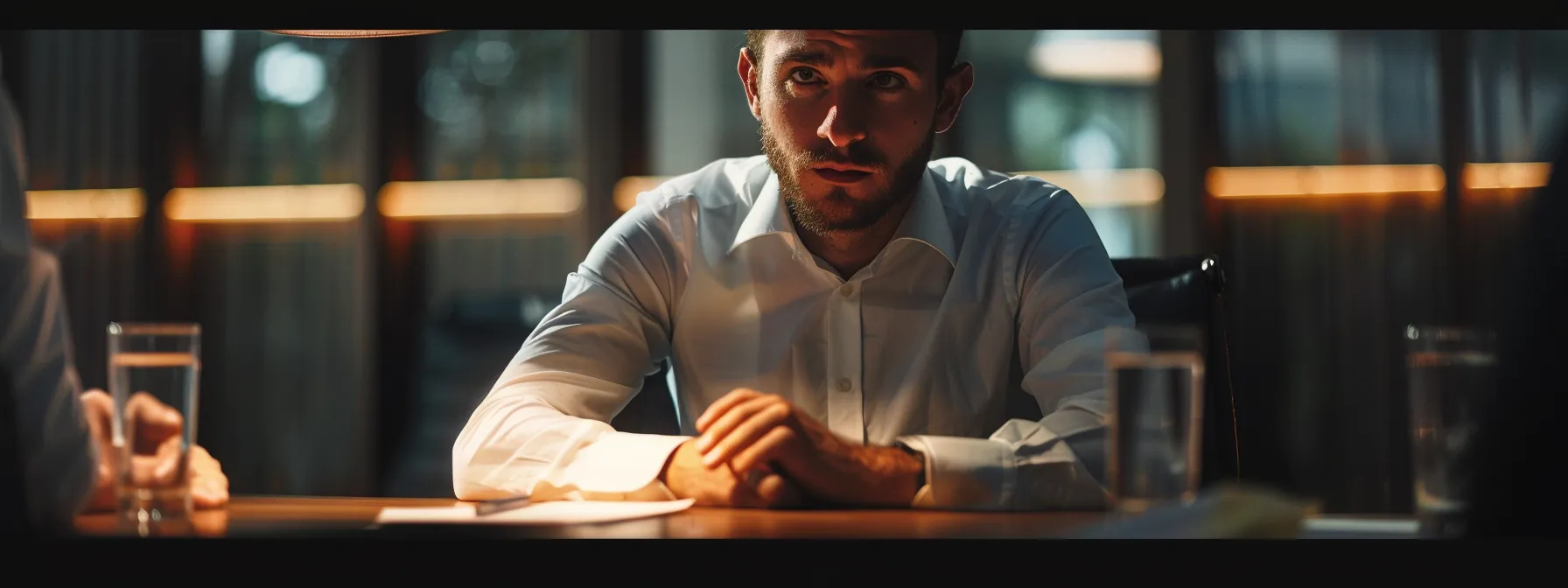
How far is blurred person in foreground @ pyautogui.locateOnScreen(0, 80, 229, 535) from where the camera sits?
77 cm

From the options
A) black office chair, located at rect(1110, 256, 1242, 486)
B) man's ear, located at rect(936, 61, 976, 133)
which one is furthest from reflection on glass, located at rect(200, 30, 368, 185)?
black office chair, located at rect(1110, 256, 1242, 486)

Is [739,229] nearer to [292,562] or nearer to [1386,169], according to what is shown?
[292,562]

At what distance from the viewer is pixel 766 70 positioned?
5.13 ft

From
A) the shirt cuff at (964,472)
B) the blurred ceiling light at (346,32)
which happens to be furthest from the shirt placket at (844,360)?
the blurred ceiling light at (346,32)

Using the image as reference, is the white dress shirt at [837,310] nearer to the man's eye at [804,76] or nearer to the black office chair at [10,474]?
the man's eye at [804,76]

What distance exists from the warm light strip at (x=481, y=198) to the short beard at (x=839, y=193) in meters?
2.30

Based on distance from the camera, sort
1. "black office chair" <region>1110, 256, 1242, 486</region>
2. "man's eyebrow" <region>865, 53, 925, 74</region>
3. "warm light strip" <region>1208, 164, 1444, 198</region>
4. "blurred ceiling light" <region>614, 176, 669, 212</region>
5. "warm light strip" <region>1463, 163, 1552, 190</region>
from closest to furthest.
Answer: "man's eyebrow" <region>865, 53, 925, 74</region>, "black office chair" <region>1110, 256, 1242, 486</region>, "warm light strip" <region>1463, 163, 1552, 190</region>, "warm light strip" <region>1208, 164, 1444, 198</region>, "blurred ceiling light" <region>614, 176, 669, 212</region>

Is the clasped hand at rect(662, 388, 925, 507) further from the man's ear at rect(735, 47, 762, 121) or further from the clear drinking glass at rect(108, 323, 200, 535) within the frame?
the man's ear at rect(735, 47, 762, 121)

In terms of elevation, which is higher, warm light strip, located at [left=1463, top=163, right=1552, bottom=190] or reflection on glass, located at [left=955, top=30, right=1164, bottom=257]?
reflection on glass, located at [left=955, top=30, right=1164, bottom=257]

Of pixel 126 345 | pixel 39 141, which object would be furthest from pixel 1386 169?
pixel 39 141

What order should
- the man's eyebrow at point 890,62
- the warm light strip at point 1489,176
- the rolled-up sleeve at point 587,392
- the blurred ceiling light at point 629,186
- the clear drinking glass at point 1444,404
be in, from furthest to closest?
the blurred ceiling light at point 629,186
the warm light strip at point 1489,176
the man's eyebrow at point 890,62
the rolled-up sleeve at point 587,392
the clear drinking glass at point 1444,404

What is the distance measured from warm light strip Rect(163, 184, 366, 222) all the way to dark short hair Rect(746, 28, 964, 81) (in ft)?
8.50

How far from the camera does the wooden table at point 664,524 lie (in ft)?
2.44

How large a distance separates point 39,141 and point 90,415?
11.5 ft
